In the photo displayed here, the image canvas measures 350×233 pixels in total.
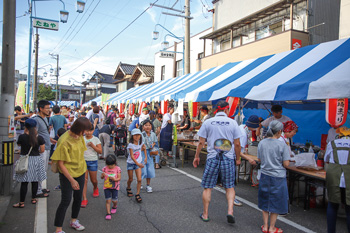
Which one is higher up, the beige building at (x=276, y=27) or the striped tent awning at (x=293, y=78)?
the beige building at (x=276, y=27)

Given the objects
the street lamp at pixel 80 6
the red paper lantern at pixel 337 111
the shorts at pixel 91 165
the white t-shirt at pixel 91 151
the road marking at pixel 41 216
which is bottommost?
the road marking at pixel 41 216

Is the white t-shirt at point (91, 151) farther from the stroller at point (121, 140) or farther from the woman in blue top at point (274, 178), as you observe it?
the stroller at point (121, 140)

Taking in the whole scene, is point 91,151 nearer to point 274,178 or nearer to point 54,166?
point 54,166

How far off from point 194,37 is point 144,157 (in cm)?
1496

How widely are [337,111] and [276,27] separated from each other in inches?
344

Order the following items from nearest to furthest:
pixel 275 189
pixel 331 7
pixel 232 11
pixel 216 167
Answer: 1. pixel 275 189
2. pixel 216 167
3. pixel 331 7
4. pixel 232 11

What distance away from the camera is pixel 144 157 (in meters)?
4.93

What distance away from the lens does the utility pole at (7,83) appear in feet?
16.4

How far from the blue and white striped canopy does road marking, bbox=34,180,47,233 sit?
4.46m

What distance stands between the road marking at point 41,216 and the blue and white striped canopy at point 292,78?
446cm

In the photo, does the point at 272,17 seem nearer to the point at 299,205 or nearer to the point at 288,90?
the point at 288,90

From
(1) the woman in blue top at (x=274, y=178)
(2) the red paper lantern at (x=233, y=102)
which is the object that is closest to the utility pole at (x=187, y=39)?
(2) the red paper lantern at (x=233, y=102)

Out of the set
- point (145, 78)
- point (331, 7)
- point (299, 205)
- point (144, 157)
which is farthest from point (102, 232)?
point (145, 78)

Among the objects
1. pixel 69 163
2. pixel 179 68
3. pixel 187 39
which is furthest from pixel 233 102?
pixel 179 68
